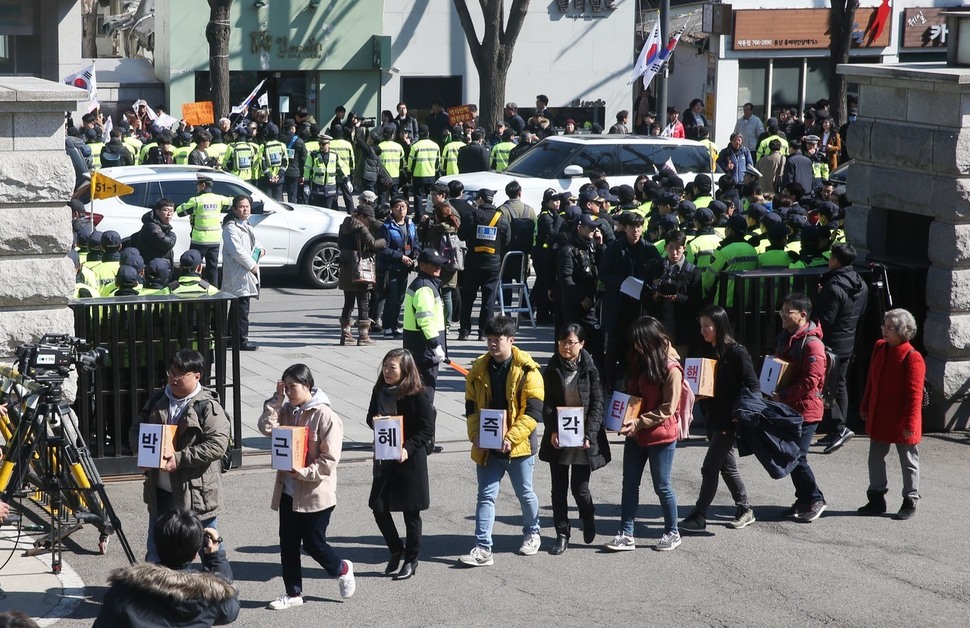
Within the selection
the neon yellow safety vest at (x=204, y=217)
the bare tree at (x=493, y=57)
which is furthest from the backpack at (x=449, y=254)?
the bare tree at (x=493, y=57)

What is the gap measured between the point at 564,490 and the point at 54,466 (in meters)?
3.30

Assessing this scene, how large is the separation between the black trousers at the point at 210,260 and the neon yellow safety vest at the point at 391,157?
820 centimetres

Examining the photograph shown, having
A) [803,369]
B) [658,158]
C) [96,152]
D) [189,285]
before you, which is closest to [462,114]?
[658,158]

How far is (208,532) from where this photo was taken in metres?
6.79

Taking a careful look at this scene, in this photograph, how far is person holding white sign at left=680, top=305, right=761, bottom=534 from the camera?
9.41 m

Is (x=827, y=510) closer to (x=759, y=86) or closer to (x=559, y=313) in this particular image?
(x=559, y=313)

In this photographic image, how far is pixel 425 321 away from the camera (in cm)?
1127

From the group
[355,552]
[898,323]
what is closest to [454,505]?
[355,552]

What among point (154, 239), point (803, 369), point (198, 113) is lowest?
point (803, 369)

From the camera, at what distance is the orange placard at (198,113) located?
2622 cm

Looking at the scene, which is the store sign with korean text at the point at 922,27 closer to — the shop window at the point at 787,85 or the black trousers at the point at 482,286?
the shop window at the point at 787,85

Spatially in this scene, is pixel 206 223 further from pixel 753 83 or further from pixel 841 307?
pixel 753 83

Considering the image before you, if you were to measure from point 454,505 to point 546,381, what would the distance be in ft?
5.26

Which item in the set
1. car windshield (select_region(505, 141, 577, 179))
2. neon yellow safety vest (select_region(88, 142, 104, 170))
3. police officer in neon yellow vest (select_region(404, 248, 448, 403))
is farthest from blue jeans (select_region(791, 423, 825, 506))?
neon yellow safety vest (select_region(88, 142, 104, 170))
